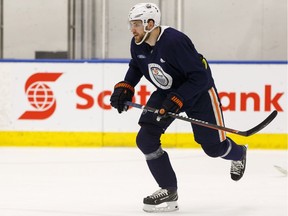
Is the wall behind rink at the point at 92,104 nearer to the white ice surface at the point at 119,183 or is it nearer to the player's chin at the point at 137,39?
the white ice surface at the point at 119,183

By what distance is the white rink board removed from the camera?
610cm

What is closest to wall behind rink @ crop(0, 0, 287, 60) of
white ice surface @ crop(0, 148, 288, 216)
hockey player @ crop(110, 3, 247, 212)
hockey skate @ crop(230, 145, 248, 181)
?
white ice surface @ crop(0, 148, 288, 216)

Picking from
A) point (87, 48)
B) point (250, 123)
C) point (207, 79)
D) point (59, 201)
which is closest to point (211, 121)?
point (207, 79)

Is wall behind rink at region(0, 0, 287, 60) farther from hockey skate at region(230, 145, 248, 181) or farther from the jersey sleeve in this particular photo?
the jersey sleeve

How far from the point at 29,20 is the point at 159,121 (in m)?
4.00

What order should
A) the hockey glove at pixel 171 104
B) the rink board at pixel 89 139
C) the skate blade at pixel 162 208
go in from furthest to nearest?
the rink board at pixel 89 139, the skate blade at pixel 162 208, the hockey glove at pixel 171 104

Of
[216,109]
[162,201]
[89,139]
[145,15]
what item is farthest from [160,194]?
[89,139]

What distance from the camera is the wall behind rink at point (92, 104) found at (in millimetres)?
6094

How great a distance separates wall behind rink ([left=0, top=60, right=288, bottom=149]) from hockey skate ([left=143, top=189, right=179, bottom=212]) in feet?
8.60

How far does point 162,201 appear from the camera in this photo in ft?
11.3

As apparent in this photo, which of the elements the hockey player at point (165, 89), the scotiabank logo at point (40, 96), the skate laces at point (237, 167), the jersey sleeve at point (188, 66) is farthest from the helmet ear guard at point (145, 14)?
the scotiabank logo at point (40, 96)

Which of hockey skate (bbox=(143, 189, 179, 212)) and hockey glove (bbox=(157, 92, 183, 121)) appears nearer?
hockey glove (bbox=(157, 92, 183, 121))

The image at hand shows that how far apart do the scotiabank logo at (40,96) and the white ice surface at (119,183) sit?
0.34 m

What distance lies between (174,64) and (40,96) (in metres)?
3.04
